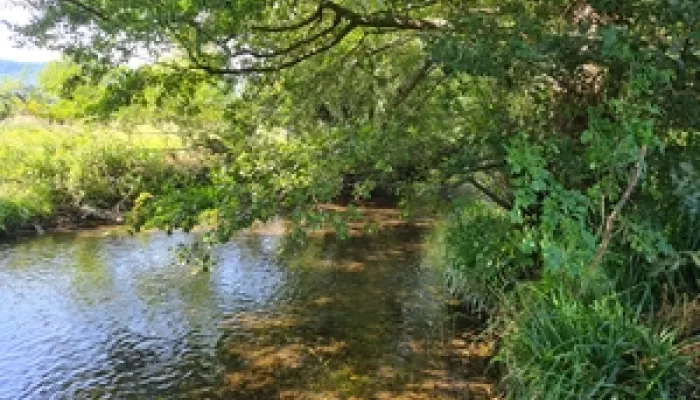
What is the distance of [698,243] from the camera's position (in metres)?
5.21

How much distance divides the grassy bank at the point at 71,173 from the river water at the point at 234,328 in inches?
116

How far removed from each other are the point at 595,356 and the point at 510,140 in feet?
5.70

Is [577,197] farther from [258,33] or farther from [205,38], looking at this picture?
[258,33]

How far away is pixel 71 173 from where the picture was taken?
17344 mm

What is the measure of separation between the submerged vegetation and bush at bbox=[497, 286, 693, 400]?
0.05ft

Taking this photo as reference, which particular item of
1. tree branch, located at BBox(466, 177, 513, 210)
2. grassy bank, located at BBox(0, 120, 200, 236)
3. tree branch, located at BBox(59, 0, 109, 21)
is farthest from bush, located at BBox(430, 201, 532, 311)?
grassy bank, located at BBox(0, 120, 200, 236)

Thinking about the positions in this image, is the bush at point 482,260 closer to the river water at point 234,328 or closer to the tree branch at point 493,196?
the tree branch at point 493,196

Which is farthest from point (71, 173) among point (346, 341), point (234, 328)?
point (346, 341)

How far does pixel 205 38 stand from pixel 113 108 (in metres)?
1.58

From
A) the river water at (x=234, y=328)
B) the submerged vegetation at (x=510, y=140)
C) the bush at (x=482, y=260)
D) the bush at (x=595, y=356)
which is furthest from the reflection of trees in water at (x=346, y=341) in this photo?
the bush at (x=595, y=356)

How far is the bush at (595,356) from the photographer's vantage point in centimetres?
434

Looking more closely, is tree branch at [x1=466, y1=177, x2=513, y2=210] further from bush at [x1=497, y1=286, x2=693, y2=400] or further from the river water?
bush at [x1=497, y1=286, x2=693, y2=400]

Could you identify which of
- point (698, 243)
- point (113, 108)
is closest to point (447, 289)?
point (698, 243)

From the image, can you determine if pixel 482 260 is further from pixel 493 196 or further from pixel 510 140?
pixel 510 140
